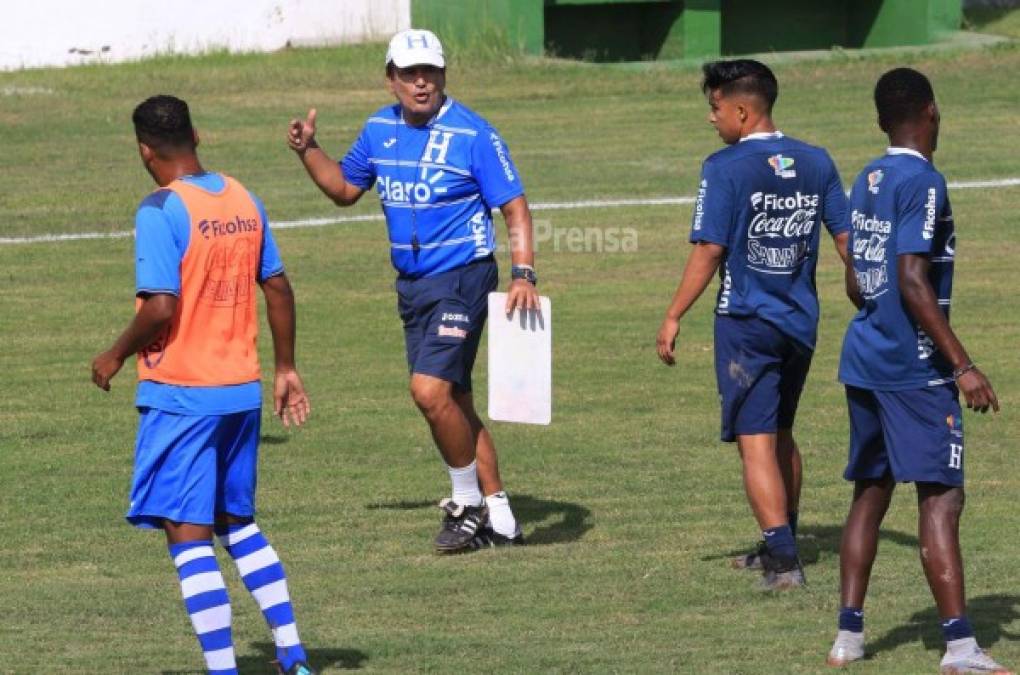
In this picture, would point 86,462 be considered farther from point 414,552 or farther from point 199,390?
point 199,390

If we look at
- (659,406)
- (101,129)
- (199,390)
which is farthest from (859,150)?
(199,390)

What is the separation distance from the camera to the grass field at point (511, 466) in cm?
785

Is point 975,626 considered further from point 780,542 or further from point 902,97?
point 902,97

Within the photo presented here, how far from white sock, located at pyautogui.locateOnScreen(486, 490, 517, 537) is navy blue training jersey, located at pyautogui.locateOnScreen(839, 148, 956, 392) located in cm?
251

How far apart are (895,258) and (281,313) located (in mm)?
2076

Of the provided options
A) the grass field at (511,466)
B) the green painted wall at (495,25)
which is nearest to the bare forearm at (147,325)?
the grass field at (511,466)

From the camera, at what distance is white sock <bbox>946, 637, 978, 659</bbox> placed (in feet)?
23.3

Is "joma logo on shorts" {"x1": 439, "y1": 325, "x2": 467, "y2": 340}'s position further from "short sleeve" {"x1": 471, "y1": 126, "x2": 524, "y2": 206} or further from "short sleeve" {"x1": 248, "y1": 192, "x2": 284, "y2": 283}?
"short sleeve" {"x1": 248, "y1": 192, "x2": 284, "y2": 283}

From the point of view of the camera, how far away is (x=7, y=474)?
35.3 ft

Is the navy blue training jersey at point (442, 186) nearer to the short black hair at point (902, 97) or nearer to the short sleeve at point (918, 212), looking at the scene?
the short black hair at point (902, 97)

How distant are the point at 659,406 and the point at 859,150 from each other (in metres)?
9.69

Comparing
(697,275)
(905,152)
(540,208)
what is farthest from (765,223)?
(540,208)

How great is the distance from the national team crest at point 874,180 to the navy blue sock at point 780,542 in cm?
180

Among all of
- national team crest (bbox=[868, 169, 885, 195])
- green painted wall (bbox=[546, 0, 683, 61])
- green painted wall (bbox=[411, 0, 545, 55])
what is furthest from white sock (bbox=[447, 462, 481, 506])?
green painted wall (bbox=[546, 0, 683, 61])
